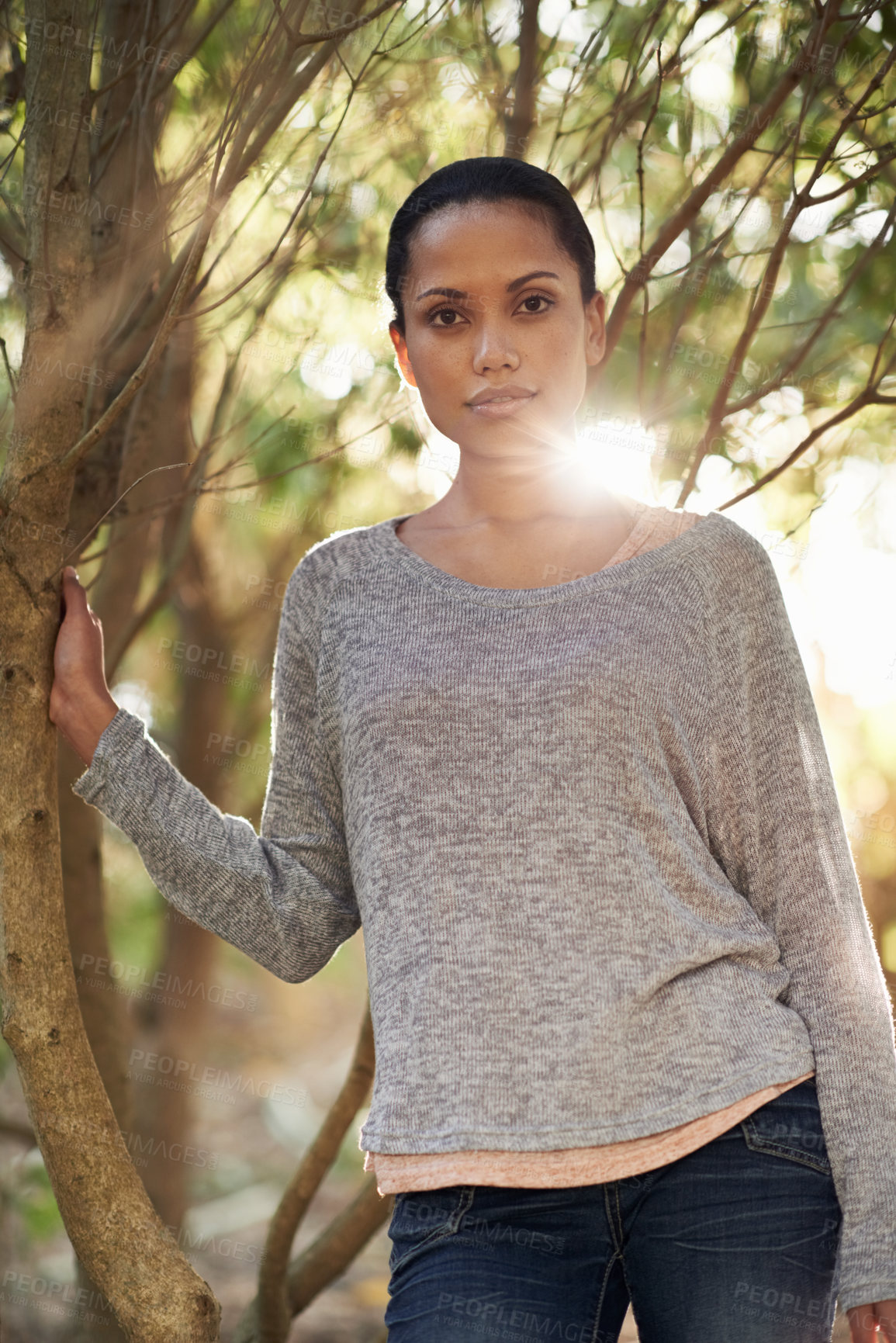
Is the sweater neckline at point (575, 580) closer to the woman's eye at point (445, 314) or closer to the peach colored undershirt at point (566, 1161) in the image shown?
the woman's eye at point (445, 314)

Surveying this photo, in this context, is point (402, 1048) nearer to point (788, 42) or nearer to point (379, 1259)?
point (788, 42)

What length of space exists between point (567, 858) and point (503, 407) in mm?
586

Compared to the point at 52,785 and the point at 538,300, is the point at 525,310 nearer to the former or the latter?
the point at 538,300

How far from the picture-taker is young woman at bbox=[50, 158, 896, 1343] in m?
1.28

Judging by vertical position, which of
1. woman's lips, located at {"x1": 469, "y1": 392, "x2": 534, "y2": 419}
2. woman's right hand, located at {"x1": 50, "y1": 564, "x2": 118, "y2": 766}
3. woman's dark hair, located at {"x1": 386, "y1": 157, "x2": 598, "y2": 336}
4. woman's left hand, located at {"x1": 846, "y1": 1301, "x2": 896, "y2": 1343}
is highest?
woman's dark hair, located at {"x1": 386, "y1": 157, "x2": 598, "y2": 336}

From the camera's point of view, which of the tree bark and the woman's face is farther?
the woman's face

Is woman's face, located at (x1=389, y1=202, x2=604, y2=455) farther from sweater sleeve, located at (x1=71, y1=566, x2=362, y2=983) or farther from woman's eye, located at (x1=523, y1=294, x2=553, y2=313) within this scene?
sweater sleeve, located at (x1=71, y1=566, x2=362, y2=983)

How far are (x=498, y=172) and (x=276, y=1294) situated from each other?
6.59ft

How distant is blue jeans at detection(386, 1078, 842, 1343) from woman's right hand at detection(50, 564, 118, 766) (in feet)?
2.21

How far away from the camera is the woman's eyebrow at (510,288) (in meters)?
1.57

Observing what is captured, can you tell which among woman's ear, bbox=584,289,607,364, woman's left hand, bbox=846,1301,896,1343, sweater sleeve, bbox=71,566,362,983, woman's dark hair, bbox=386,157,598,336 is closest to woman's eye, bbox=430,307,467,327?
woman's dark hair, bbox=386,157,598,336

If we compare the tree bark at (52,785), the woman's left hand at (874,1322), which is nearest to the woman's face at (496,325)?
the tree bark at (52,785)

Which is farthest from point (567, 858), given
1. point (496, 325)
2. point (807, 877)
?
point (496, 325)

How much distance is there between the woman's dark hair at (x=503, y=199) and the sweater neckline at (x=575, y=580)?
14.1 inches
